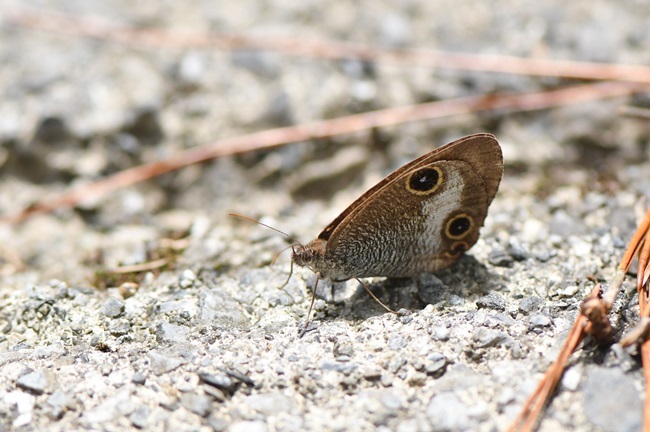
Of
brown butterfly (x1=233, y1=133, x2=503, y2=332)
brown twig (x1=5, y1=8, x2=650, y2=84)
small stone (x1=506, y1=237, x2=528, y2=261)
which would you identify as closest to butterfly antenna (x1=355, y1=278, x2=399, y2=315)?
brown butterfly (x1=233, y1=133, x2=503, y2=332)

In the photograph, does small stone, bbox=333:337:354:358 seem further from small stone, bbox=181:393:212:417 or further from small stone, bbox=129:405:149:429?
small stone, bbox=129:405:149:429

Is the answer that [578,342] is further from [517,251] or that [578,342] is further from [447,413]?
[517,251]

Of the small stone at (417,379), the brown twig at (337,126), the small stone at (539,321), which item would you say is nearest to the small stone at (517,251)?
the small stone at (539,321)

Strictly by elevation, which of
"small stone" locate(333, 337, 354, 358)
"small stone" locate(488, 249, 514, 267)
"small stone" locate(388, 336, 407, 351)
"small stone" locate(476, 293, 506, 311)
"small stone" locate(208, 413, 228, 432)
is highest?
"small stone" locate(488, 249, 514, 267)

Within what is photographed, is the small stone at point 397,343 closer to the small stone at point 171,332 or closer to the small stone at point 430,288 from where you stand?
the small stone at point 430,288

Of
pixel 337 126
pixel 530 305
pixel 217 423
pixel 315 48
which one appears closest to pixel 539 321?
pixel 530 305

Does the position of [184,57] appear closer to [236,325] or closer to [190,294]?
[190,294]

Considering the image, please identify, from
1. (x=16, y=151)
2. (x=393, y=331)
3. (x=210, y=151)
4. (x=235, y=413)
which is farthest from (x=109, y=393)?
(x=16, y=151)

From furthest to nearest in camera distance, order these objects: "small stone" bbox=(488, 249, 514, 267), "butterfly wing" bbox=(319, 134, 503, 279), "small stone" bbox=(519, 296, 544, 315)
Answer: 1. "small stone" bbox=(488, 249, 514, 267)
2. "butterfly wing" bbox=(319, 134, 503, 279)
3. "small stone" bbox=(519, 296, 544, 315)
